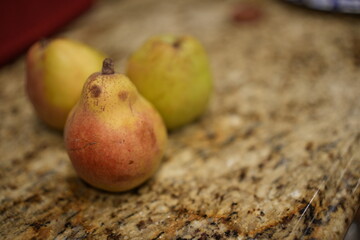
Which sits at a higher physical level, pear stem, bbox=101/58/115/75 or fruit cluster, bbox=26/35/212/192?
pear stem, bbox=101/58/115/75

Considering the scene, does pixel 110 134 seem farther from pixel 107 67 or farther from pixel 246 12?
pixel 246 12

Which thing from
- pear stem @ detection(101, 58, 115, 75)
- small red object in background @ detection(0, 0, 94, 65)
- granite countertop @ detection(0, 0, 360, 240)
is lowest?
granite countertop @ detection(0, 0, 360, 240)

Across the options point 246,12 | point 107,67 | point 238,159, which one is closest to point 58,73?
point 107,67

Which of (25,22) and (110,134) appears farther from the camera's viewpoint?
(25,22)

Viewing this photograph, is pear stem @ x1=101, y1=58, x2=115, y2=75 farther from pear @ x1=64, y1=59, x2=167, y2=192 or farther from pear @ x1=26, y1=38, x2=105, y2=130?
pear @ x1=26, y1=38, x2=105, y2=130

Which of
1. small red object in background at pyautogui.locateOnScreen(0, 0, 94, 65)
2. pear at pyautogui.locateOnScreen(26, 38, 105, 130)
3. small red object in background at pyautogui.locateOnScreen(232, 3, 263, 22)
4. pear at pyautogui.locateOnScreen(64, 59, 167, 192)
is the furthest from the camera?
small red object in background at pyautogui.locateOnScreen(232, 3, 263, 22)

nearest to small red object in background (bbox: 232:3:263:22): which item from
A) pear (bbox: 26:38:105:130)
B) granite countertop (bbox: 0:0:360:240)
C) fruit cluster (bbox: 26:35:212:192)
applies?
granite countertop (bbox: 0:0:360:240)
